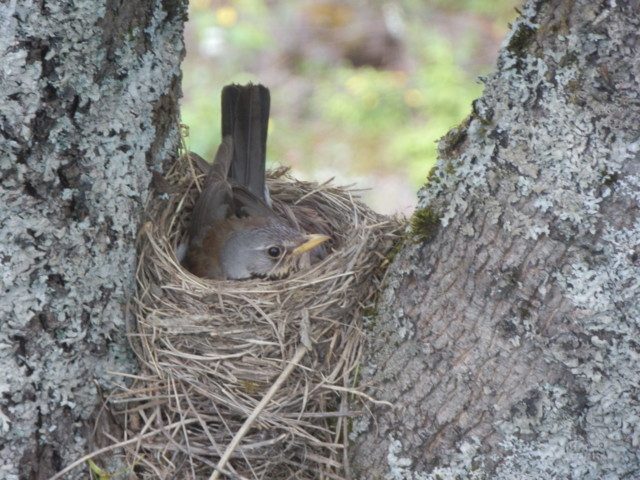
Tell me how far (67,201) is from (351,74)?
631 cm

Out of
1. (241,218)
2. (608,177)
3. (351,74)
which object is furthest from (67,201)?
(351,74)

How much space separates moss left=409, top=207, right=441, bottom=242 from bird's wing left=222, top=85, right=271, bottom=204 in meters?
1.81

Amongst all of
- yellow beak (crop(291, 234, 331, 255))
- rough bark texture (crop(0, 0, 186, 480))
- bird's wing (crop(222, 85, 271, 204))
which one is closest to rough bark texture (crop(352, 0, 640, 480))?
rough bark texture (crop(0, 0, 186, 480))

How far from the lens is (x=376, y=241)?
3.09 metres

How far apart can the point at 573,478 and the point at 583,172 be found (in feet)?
2.87

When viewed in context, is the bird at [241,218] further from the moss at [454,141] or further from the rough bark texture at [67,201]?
the moss at [454,141]

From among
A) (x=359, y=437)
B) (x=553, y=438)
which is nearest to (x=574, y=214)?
(x=553, y=438)

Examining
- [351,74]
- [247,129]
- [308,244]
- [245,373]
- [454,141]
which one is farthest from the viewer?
[351,74]

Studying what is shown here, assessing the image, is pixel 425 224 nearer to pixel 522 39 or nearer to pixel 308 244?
pixel 522 39

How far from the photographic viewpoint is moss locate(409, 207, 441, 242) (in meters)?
2.31

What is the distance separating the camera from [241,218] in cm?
402

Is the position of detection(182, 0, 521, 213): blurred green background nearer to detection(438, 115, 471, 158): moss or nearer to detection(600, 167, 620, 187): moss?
detection(438, 115, 471, 158): moss

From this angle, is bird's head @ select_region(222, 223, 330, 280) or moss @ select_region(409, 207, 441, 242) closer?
moss @ select_region(409, 207, 441, 242)

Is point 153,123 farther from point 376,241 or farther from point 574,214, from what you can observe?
point 574,214
